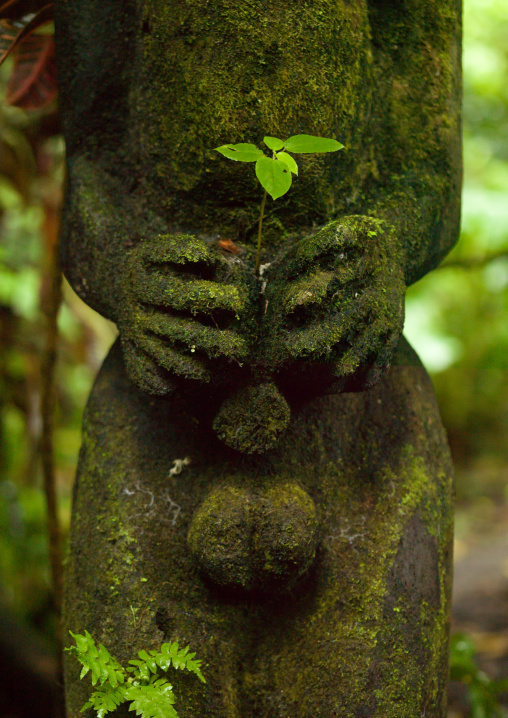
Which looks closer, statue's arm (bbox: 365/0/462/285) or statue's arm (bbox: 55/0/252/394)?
statue's arm (bbox: 55/0/252/394)

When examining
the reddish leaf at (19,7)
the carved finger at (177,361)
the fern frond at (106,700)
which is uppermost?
the reddish leaf at (19,7)

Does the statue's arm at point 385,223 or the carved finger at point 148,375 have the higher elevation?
the statue's arm at point 385,223

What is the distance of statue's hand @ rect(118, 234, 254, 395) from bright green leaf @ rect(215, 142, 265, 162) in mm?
204

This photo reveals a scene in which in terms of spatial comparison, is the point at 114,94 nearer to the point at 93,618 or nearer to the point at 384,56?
the point at 384,56

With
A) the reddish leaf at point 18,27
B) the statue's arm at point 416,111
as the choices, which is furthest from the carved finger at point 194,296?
the reddish leaf at point 18,27

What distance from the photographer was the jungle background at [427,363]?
392 cm

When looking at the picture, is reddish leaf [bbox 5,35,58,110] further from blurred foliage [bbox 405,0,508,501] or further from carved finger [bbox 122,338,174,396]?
blurred foliage [bbox 405,0,508,501]

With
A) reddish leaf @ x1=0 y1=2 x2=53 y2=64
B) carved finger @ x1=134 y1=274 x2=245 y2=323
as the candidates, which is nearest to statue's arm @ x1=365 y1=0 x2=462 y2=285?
carved finger @ x1=134 y1=274 x2=245 y2=323

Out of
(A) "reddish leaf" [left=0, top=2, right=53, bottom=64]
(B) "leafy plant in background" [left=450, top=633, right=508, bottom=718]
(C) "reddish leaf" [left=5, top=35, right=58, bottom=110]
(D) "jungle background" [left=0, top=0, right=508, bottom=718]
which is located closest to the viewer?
(A) "reddish leaf" [left=0, top=2, right=53, bottom=64]

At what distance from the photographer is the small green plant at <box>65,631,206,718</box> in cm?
150

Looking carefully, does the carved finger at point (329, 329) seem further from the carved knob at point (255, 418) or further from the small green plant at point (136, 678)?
the small green plant at point (136, 678)

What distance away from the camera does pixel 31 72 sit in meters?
2.46

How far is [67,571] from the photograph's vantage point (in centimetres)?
186

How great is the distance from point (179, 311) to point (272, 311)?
7.6 inches
